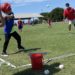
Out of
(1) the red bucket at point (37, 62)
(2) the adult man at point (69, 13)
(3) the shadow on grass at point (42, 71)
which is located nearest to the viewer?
(3) the shadow on grass at point (42, 71)

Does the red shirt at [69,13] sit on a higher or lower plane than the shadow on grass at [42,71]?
lower

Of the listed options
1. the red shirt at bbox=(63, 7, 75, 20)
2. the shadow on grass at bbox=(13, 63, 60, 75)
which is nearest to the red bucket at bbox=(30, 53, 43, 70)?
the shadow on grass at bbox=(13, 63, 60, 75)

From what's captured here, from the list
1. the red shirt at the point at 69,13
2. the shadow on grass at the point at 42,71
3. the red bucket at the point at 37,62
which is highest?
the red bucket at the point at 37,62

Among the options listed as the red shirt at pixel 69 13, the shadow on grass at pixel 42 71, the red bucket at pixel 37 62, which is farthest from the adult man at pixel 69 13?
the red bucket at pixel 37 62

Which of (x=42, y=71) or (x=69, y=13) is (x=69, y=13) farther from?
(x=42, y=71)

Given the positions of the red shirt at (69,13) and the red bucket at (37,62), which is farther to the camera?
the red shirt at (69,13)

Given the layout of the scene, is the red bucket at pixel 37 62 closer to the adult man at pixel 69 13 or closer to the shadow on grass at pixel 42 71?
the shadow on grass at pixel 42 71

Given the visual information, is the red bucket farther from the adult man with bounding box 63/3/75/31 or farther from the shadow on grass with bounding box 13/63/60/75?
the adult man with bounding box 63/3/75/31

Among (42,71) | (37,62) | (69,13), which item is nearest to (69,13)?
(69,13)

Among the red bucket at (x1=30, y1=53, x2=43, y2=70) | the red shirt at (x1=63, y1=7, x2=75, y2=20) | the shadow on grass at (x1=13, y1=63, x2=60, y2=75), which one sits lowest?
the red shirt at (x1=63, y1=7, x2=75, y2=20)

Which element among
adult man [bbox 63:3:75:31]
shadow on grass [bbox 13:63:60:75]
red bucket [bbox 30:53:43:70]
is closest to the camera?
shadow on grass [bbox 13:63:60:75]

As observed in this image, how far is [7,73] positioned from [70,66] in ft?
6.48

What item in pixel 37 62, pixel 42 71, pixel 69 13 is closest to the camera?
pixel 42 71

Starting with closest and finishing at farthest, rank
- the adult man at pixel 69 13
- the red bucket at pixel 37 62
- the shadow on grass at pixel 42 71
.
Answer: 1. the shadow on grass at pixel 42 71
2. the red bucket at pixel 37 62
3. the adult man at pixel 69 13
